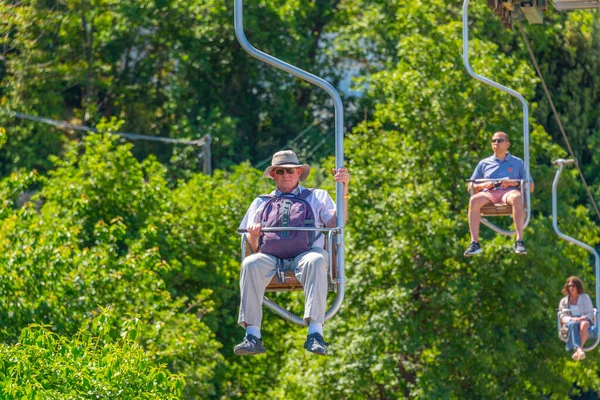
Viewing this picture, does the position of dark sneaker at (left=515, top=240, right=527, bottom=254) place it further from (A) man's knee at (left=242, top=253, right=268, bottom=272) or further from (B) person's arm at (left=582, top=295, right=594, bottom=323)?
(A) man's knee at (left=242, top=253, right=268, bottom=272)

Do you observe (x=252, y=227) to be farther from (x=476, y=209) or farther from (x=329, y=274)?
(x=476, y=209)

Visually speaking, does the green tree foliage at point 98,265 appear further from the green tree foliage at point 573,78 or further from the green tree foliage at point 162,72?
the green tree foliage at point 573,78

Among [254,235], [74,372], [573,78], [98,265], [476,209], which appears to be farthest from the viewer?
[573,78]

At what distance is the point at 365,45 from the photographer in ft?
132

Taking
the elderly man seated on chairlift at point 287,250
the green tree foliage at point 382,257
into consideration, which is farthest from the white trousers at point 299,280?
the green tree foliage at point 382,257

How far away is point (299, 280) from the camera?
1284 centimetres

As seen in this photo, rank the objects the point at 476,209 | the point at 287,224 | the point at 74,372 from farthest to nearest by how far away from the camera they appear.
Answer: the point at 476,209, the point at 74,372, the point at 287,224

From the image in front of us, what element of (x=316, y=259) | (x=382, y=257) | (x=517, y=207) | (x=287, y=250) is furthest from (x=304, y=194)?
(x=382, y=257)

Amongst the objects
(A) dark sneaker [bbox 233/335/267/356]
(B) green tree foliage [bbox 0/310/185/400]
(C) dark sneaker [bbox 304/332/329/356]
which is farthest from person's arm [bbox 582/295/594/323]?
(A) dark sneaker [bbox 233/335/267/356]

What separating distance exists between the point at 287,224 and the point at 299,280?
16.3 inches

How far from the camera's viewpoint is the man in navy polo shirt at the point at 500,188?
18.1 metres

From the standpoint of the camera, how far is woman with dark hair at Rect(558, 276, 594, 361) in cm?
2112

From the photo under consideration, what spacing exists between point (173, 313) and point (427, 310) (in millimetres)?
4385

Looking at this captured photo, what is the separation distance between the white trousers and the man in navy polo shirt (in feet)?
18.1
